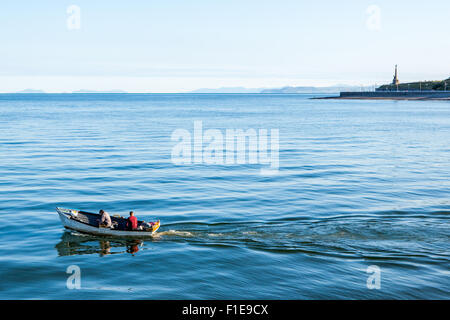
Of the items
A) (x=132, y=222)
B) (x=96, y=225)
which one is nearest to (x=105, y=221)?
(x=96, y=225)

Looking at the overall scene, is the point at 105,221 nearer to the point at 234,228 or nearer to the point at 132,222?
the point at 132,222

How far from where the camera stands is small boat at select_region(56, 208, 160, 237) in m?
36.2

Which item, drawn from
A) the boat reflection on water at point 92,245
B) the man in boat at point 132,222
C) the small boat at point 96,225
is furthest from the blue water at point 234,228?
the man in boat at point 132,222

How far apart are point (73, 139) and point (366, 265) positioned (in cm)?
8101

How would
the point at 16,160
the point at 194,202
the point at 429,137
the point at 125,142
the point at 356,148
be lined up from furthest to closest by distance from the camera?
the point at 429,137
the point at 125,142
the point at 356,148
the point at 16,160
the point at 194,202

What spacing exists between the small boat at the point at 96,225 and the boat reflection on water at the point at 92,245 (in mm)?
A: 505

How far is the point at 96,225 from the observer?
123 ft

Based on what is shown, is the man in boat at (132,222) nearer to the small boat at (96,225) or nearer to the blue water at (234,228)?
the small boat at (96,225)

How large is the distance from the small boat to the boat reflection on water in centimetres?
50

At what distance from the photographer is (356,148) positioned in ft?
283

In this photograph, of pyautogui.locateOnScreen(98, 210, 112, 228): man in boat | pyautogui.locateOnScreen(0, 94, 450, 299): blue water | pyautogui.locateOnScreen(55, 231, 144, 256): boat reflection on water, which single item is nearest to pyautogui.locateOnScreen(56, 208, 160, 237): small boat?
pyautogui.locateOnScreen(98, 210, 112, 228): man in boat

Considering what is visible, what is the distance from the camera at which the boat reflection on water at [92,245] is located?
34750 mm
